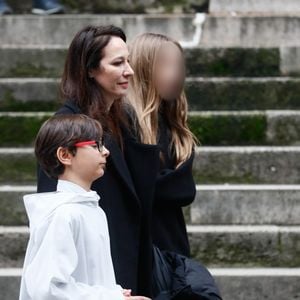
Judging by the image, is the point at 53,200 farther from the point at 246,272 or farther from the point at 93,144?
the point at 246,272

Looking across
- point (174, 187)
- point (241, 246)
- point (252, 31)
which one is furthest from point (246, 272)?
point (252, 31)

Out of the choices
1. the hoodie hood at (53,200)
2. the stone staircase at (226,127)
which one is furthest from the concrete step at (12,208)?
the hoodie hood at (53,200)

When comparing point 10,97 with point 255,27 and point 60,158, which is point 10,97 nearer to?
point 255,27

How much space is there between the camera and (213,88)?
7109 mm

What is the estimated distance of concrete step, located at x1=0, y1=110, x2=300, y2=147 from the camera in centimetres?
674

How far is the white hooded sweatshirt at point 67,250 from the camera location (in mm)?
3131

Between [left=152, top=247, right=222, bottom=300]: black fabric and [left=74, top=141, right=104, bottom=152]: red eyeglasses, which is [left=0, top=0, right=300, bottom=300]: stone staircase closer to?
[left=152, top=247, right=222, bottom=300]: black fabric

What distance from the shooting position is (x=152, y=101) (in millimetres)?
A: 4172

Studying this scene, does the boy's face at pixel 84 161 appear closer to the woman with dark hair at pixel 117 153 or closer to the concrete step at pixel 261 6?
the woman with dark hair at pixel 117 153

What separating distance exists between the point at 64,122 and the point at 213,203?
2724 mm

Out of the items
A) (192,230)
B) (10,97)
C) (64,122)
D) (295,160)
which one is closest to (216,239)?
(192,230)

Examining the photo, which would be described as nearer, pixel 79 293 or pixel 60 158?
pixel 79 293

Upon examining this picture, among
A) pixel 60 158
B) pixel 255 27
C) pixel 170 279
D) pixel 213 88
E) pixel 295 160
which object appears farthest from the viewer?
pixel 255 27

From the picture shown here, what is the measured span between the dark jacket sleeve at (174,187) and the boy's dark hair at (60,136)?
65 centimetres
